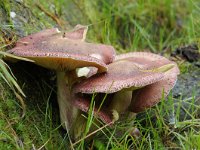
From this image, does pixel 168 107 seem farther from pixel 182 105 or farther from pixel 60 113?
pixel 60 113

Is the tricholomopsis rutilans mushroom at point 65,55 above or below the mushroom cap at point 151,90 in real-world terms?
above

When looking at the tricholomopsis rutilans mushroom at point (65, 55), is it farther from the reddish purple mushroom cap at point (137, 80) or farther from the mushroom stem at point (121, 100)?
the mushroom stem at point (121, 100)

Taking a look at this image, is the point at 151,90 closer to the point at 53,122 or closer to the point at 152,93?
the point at 152,93

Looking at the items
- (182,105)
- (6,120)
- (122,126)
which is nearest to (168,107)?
(182,105)

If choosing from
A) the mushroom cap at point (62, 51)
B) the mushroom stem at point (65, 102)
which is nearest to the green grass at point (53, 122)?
the mushroom stem at point (65, 102)

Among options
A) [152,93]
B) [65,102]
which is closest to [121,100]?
[152,93]

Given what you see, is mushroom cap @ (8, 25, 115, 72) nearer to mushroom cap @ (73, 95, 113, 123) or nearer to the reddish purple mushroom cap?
the reddish purple mushroom cap
